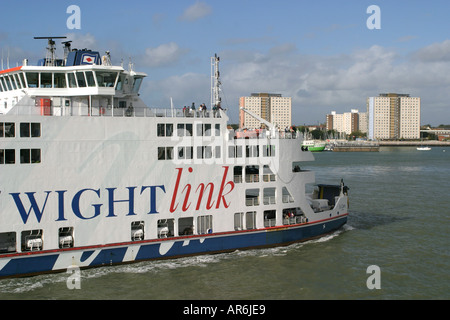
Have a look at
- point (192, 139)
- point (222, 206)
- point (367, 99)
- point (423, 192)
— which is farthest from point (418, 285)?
point (367, 99)

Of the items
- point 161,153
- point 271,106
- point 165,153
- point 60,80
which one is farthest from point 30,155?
point 271,106

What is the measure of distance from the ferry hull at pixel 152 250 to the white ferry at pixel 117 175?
0.04 m

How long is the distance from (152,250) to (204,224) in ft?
7.43

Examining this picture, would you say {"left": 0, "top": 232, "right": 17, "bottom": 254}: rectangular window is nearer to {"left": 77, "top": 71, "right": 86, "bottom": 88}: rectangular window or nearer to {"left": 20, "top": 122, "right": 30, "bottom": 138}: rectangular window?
{"left": 20, "top": 122, "right": 30, "bottom": 138}: rectangular window

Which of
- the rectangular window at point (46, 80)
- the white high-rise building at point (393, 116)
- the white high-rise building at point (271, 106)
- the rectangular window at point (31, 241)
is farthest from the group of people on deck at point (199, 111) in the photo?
the white high-rise building at point (393, 116)

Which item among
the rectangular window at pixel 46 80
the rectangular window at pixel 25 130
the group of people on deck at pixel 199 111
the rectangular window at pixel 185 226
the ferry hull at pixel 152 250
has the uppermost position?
the rectangular window at pixel 46 80

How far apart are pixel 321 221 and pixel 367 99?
181083 millimetres

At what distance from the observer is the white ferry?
1448 cm

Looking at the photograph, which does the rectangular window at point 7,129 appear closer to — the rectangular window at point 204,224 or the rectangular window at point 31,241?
the rectangular window at point 31,241

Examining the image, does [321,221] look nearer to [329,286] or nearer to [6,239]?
[329,286]

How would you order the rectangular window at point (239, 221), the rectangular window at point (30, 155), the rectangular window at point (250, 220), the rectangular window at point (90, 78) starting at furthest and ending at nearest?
the rectangular window at point (250, 220), the rectangular window at point (239, 221), the rectangular window at point (90, 78), the rectangular window at point (30, 155)

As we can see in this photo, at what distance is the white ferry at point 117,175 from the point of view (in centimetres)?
1448

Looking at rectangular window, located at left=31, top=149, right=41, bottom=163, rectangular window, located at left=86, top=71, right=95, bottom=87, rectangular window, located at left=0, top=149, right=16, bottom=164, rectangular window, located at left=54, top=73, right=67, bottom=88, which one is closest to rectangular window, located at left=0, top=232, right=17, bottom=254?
rectangular window, located at left=0, top=149, right=16, bottom=164

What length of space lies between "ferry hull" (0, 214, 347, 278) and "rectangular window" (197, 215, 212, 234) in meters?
0.24
